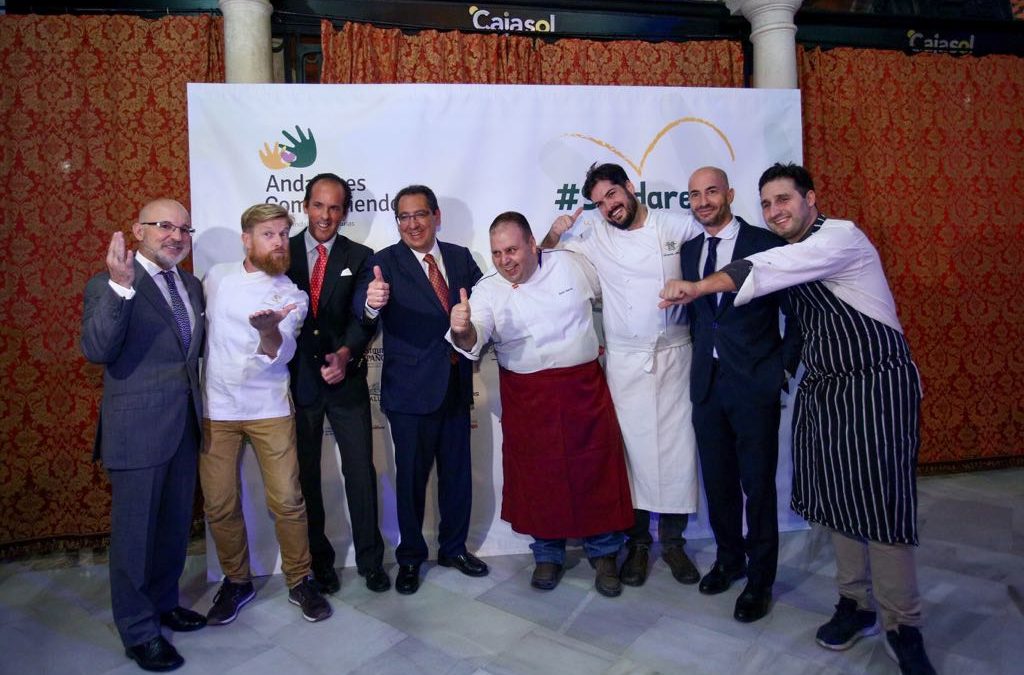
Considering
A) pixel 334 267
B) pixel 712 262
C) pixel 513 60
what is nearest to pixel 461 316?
pixel 334 267

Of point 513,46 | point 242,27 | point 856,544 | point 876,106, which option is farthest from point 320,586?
point 876,106

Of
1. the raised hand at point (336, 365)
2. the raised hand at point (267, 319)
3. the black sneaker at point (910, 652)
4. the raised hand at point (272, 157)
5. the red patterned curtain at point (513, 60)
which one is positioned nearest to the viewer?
the black sneaker at point (910, 652)

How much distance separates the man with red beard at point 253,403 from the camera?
254 cm

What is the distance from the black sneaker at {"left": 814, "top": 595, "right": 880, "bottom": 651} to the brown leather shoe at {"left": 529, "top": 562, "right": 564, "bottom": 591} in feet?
3.42

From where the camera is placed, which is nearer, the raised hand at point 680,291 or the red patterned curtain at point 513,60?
the raised hand at point 680,291

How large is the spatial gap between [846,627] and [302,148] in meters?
3.02

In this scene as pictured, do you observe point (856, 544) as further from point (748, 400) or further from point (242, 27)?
point (242, 27)

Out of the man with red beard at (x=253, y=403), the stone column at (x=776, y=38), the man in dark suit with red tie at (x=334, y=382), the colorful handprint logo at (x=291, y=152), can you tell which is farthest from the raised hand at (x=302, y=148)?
the stone column at (x=776, y=38)

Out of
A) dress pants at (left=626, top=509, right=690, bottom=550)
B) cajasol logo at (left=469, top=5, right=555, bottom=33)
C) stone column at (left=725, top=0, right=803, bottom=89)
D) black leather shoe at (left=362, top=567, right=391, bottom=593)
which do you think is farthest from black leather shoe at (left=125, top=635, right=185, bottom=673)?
stone column at (left=725, top=0, right=803, bottom=89)

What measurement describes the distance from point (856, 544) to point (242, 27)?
3.73 metres

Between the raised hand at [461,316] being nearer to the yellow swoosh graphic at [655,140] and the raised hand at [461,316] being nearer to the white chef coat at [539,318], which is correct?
the white chef coat at [539,318]

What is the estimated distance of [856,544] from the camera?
2.34 metres

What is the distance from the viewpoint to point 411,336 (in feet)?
9.25

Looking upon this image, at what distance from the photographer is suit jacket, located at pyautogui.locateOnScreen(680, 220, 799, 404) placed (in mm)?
2559
